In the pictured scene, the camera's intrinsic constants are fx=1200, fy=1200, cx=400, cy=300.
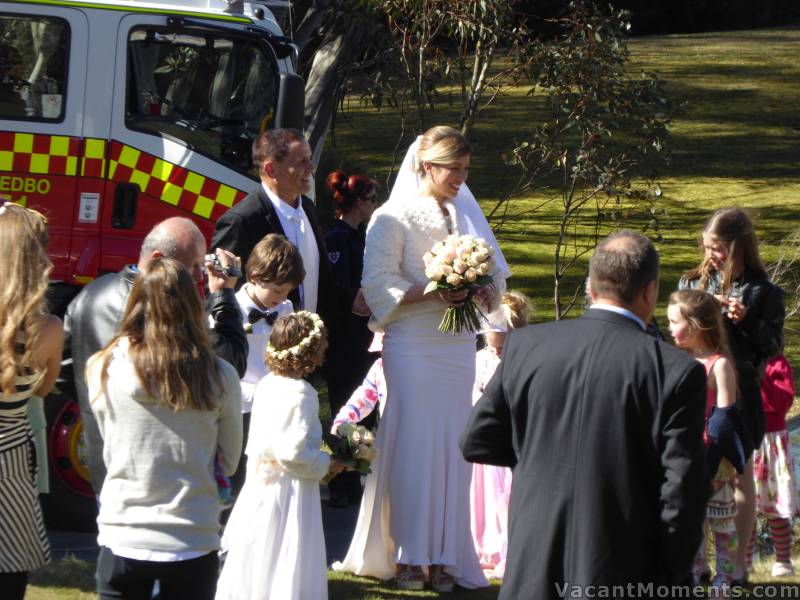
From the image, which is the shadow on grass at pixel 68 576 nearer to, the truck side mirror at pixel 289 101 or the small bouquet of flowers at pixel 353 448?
the small bouquet of flowers at pixel 353 448

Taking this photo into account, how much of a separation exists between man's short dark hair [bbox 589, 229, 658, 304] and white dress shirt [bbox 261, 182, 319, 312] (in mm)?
2522

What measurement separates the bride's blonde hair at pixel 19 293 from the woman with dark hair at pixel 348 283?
369 centimetres

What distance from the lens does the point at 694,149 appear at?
20375 mm

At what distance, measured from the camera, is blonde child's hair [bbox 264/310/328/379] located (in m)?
4.95

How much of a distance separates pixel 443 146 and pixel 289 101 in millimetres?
1709

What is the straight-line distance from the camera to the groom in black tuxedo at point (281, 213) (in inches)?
228

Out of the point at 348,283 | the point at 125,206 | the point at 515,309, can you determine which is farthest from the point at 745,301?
the point at 125,206

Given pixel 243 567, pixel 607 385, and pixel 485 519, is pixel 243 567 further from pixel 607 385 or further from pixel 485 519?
pixel 607 385

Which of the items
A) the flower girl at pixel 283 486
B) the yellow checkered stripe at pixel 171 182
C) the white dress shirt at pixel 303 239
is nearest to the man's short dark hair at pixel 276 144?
the white dress shirt at pixel 303 239

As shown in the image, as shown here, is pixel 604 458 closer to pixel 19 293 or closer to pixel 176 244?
pixel 176 244

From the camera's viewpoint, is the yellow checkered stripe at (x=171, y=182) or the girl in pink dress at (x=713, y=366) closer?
the girl in pink dress at (x=713, y=366)

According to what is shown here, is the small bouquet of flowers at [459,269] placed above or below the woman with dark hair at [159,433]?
above

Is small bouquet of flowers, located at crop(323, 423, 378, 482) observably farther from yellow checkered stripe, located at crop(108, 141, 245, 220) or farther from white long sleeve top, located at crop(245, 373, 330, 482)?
yellow checkered stripe, located at crop(108, 141, 245, 220)

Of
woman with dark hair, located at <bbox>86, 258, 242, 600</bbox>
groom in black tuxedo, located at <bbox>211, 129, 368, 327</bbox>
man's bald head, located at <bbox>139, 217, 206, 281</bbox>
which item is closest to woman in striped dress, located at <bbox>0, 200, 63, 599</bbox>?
woman with dark hair, located at <bbox>86, 258, 242, 600</bbox>
